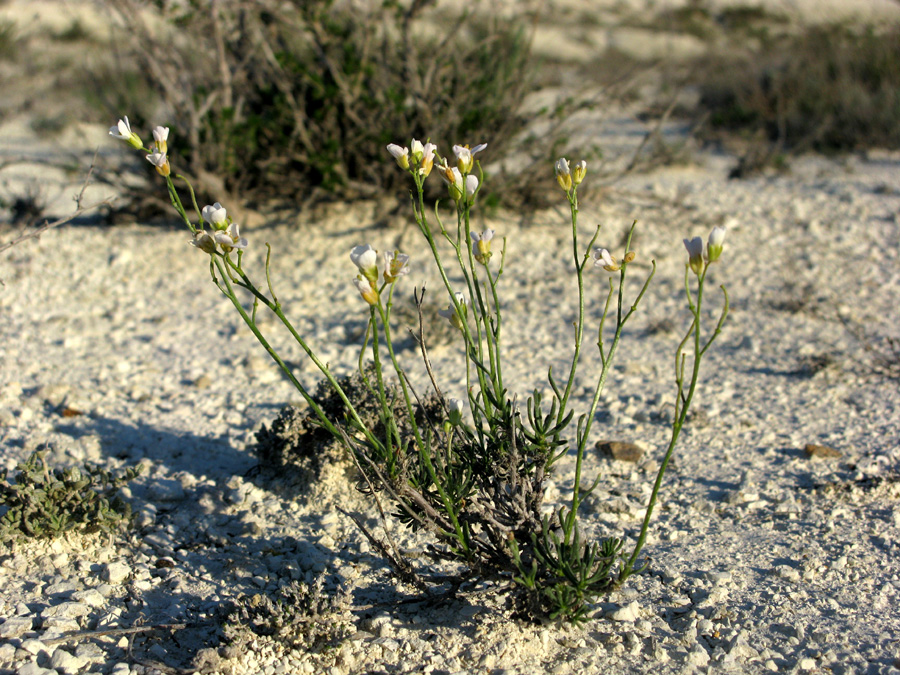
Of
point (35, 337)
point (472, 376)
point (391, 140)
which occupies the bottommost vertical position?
point (35, 337)

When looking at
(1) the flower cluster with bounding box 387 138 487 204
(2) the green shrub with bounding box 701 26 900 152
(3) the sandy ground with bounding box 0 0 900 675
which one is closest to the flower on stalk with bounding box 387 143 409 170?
(1) the flower cluster with bounding box 387 138 487 204

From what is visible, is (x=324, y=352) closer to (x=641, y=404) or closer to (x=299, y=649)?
(x=641, y=404)

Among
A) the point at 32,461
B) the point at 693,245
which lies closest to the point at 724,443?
the point at 693,245

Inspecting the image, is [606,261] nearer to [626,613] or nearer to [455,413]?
[455,413]

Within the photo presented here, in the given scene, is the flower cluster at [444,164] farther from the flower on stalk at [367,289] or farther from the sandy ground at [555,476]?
the sandy ground at [555,476]

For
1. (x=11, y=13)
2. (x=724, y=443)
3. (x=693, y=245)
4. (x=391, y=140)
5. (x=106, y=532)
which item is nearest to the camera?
(x=693, y=245)

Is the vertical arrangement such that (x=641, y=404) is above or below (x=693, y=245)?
below

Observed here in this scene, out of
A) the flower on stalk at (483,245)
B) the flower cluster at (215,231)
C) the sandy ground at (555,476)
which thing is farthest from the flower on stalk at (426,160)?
the sandy ground at (555,476)
